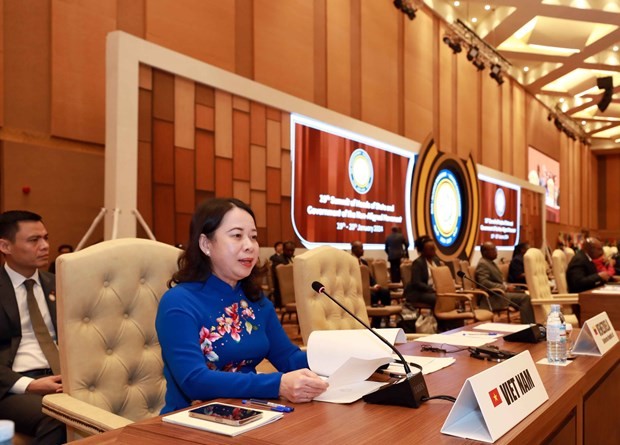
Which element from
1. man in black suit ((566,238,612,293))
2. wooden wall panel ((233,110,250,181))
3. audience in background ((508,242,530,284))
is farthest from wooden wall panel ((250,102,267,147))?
audience in background ((508,242,530,284))

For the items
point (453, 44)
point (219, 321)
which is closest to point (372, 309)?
point (219, 321)

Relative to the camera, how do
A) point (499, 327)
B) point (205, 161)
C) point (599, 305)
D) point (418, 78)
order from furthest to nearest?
point (418, 78) → point (205, 161) → point (599, 305) → point (499, 327)

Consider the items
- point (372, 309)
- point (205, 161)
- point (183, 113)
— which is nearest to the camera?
point (372, 309)

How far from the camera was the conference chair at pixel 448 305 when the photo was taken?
17.5ft

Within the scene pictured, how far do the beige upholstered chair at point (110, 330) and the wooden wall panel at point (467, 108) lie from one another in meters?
11.2

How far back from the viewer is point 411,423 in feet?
3.88

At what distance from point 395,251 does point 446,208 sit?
2.51m

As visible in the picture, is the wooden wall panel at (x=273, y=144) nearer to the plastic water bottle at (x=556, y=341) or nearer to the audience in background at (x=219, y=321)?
the audience in background at (x=219, y=321)

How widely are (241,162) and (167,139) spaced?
3.42 ft

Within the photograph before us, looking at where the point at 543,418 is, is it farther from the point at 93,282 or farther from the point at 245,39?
the point at 245,39

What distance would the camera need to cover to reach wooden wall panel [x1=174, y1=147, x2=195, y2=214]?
5566 mm

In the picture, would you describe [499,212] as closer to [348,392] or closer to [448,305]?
[448,305]

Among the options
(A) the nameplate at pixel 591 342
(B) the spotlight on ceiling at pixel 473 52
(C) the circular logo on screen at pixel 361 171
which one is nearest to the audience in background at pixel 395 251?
(C) the circular logo on screen at pixel 361 171

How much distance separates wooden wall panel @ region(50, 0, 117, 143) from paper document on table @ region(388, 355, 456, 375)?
15.5ft
